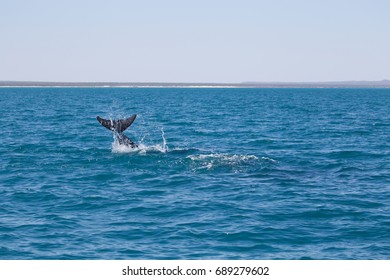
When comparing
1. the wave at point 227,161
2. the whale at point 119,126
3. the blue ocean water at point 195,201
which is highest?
the whale at point 119,126

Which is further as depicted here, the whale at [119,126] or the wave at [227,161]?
Answer: the whale at [119,126]

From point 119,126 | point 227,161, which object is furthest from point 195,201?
point 119,126

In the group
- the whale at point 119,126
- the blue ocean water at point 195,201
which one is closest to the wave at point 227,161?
the blue ocean water at point 195,201

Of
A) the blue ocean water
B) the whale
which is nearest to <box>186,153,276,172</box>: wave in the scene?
the blue ocean water

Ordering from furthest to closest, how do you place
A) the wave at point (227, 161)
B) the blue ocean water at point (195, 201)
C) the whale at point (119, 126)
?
the whale at point (119, 126) → the wave at point (227, 161) → the blue ocean water at point (195, 201)

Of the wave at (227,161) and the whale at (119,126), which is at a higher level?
the whale at (119,126)

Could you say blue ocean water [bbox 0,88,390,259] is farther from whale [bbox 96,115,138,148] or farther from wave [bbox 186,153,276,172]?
whale [bbox 96,115,138,148]

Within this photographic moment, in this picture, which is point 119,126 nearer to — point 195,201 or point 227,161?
point 227,161

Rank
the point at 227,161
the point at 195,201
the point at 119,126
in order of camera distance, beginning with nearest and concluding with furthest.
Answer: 1. the point at 195,201
2. the point at 227,161
3. the point at 119,126

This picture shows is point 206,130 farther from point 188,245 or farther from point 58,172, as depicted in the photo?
point 188,245

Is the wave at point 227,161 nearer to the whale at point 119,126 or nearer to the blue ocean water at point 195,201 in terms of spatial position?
the blue ocean water at point 195,201

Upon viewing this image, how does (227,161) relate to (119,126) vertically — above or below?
below

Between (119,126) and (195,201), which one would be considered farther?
(119,126)
